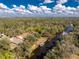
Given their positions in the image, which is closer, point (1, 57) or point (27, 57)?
point (1, 57)

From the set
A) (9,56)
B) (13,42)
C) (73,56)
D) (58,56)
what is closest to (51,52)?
(58,56)

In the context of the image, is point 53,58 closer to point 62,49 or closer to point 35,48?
point 62,49

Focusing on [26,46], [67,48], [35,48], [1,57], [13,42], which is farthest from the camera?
[13,42]

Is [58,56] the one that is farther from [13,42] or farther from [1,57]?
[13,42]

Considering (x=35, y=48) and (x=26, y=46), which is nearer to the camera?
(x=26, y=46)

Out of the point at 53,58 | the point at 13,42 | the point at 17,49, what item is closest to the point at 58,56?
the point at 53,58

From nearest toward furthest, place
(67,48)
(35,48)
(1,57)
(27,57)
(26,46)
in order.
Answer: (67,48) < (1,57) < (27,57) < (26,46) < (35,48)

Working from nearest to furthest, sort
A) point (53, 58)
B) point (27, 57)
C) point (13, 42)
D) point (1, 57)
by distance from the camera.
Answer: point (53, 58) → point (1, 57) → point (27, 57) → point (13, 42)

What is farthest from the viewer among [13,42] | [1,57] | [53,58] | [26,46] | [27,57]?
[13,42]

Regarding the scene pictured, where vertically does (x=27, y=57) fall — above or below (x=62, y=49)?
below
